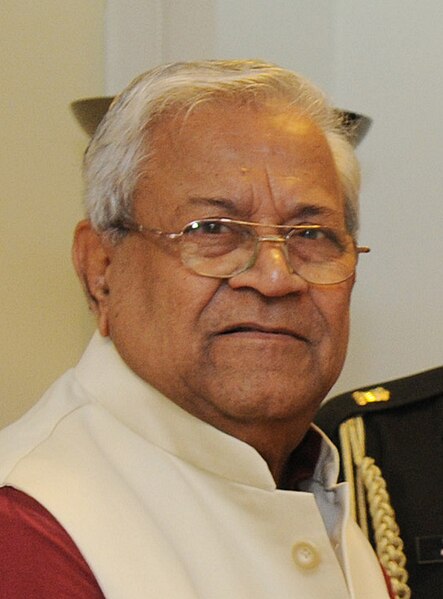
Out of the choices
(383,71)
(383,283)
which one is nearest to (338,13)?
(383,71)

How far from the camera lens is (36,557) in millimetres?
895

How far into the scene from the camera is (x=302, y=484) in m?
1.24

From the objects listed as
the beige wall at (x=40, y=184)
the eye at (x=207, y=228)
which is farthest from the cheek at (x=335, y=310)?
the beige wall at (x=40, y=184)

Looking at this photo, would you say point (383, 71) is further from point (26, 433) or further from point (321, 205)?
point (26, 433)

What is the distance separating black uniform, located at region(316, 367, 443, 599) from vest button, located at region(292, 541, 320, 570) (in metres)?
0.36

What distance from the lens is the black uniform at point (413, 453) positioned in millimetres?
1399

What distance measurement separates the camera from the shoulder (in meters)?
1.51

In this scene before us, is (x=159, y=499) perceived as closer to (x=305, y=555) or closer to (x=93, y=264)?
(x=305, y=555)

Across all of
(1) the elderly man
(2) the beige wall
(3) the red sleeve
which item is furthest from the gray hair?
(2) the beige wall

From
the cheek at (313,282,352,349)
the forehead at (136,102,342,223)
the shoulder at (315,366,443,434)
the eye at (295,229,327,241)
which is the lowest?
the shoulder at (315,366,443,434)

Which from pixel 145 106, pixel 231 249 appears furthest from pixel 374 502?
pixel 145 106

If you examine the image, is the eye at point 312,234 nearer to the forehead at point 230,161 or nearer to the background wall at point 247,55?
the forehead at point 230,161

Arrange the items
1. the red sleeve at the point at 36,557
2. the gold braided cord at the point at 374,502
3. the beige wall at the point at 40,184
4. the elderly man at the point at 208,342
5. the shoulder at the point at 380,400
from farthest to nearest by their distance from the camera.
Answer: the beige wall at the point at 40,184 < the shoulder at the point at 380,400 < the gold braided cord at the point at 374,502 < the elderly man at the point at 208,342 < the red sleeve at the point at 36,557

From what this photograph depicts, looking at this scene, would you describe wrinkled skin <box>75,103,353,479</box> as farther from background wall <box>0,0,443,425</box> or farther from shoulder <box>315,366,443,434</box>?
background wall <box>0,0,443,425</box>
